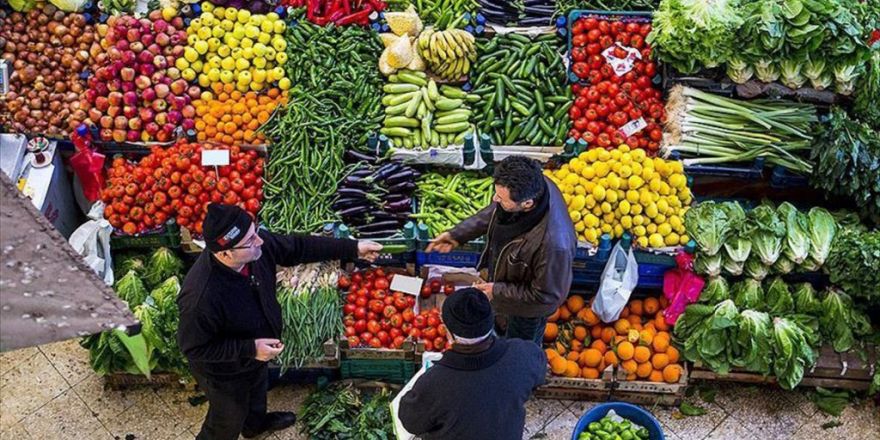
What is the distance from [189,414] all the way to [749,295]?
11.8ft

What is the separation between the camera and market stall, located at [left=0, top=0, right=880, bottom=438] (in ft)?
16.2

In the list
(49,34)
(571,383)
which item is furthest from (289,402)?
(49,34)

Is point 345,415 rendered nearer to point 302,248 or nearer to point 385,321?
point 385,321

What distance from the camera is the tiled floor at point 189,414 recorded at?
5.04 m

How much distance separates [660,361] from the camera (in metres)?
4.97

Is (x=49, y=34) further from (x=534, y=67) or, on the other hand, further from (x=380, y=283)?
(x=534, y=67)

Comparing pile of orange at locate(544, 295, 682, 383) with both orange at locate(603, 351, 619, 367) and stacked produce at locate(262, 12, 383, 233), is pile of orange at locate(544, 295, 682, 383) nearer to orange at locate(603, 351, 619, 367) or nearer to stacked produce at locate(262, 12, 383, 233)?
orange at locate(603, 351, 619, 367)

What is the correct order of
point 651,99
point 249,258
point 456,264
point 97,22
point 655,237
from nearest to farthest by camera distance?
point 249,258
point 655,237
point 456,264
point 651,99
point 97,22

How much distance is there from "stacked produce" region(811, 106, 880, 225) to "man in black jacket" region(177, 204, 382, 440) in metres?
3.02

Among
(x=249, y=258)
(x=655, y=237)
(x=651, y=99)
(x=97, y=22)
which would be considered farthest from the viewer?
(x=97, y=22)

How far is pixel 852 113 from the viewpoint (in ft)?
18.0

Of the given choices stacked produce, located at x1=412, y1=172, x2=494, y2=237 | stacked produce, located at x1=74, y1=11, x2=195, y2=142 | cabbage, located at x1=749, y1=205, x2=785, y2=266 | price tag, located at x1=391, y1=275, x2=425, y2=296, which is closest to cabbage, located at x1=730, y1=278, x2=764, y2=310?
cabbage, located at x1=749, y1=205, x2=785, y2=266

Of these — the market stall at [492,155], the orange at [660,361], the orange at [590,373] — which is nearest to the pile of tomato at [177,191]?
the market stall at [492,155]

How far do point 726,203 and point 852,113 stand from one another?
1201 mm
